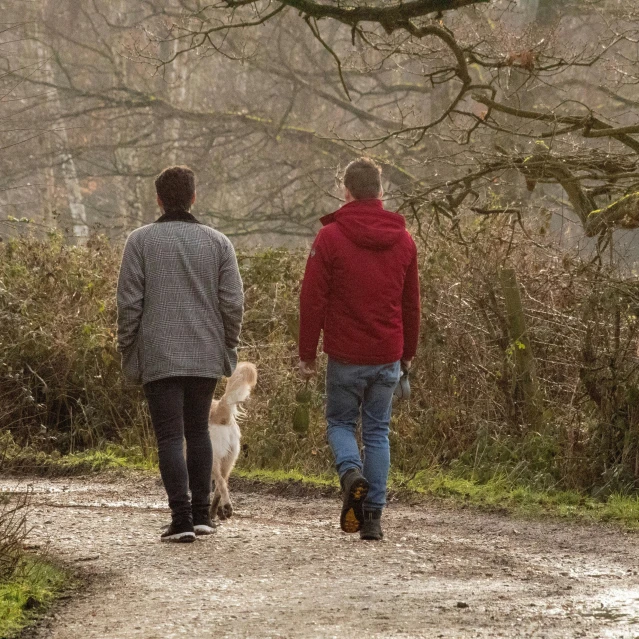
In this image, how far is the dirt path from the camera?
16.5 ft

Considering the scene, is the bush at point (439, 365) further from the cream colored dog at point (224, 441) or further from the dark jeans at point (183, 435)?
the dark jeans at point (183, 435)

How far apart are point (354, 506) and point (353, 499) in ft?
0.16

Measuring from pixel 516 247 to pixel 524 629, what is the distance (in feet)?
21.0

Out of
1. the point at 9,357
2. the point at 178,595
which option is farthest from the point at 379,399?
the point at 9,357

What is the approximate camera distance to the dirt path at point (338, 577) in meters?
5.02

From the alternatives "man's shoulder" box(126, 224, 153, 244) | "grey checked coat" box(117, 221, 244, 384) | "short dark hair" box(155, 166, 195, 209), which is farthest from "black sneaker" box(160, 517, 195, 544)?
"short dark hair" box(155, 166, 195, 209)

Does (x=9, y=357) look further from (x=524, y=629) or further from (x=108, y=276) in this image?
(x=524, y=629)

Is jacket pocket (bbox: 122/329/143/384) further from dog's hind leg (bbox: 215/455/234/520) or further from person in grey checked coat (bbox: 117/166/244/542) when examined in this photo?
dog's hind leg (bbox: 215/455/234/520)

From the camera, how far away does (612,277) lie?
9.53 m

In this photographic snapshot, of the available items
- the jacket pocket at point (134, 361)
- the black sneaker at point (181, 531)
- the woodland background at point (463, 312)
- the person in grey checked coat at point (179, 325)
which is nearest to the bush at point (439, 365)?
the woodland background at point (463, 312)

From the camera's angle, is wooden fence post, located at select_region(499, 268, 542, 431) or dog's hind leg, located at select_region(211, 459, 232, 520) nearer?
dog's hind leg, located at select_region(211, 459, 232, 520)

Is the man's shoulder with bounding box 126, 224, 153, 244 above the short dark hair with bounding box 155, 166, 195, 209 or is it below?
below

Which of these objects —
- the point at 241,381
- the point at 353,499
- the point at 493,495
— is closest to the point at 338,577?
the point at 353,499

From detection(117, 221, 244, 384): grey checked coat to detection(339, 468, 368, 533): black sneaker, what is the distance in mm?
Answer: 998
